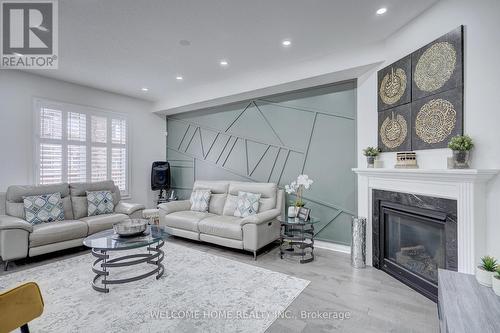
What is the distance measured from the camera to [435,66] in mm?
2469

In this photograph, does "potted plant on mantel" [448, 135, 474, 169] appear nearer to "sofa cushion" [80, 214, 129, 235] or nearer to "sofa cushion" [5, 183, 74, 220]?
"sofa cushion" [80, 214, 129, 235]

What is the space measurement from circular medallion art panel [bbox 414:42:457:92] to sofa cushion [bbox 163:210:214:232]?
3.58 meters

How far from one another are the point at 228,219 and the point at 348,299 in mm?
2137

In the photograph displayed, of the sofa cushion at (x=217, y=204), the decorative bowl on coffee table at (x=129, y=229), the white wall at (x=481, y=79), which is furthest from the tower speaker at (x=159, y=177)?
the white wall at (x=481, y=79)

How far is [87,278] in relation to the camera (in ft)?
9.29

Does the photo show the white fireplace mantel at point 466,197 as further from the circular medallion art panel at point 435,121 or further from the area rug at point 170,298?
the area rug at point 170,298

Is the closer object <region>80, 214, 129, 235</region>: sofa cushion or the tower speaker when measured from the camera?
<region>80, 214, 129, 235</region>: sofa cushion

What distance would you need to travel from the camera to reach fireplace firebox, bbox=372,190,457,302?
7.61 ft

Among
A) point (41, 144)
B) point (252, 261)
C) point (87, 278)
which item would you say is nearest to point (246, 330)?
point (252, 261)

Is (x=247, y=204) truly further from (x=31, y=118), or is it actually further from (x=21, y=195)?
(x=31, y=118)

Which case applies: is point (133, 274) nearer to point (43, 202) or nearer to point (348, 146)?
point (43, 202)

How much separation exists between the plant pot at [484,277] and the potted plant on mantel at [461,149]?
884 mm

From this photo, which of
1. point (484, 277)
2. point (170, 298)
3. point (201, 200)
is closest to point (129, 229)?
point (170, 298)

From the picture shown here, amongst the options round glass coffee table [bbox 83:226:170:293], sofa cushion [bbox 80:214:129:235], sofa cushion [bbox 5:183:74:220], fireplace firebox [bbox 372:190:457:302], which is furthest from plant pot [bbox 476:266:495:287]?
sofa cushion [bbox 5:183:74:220]
